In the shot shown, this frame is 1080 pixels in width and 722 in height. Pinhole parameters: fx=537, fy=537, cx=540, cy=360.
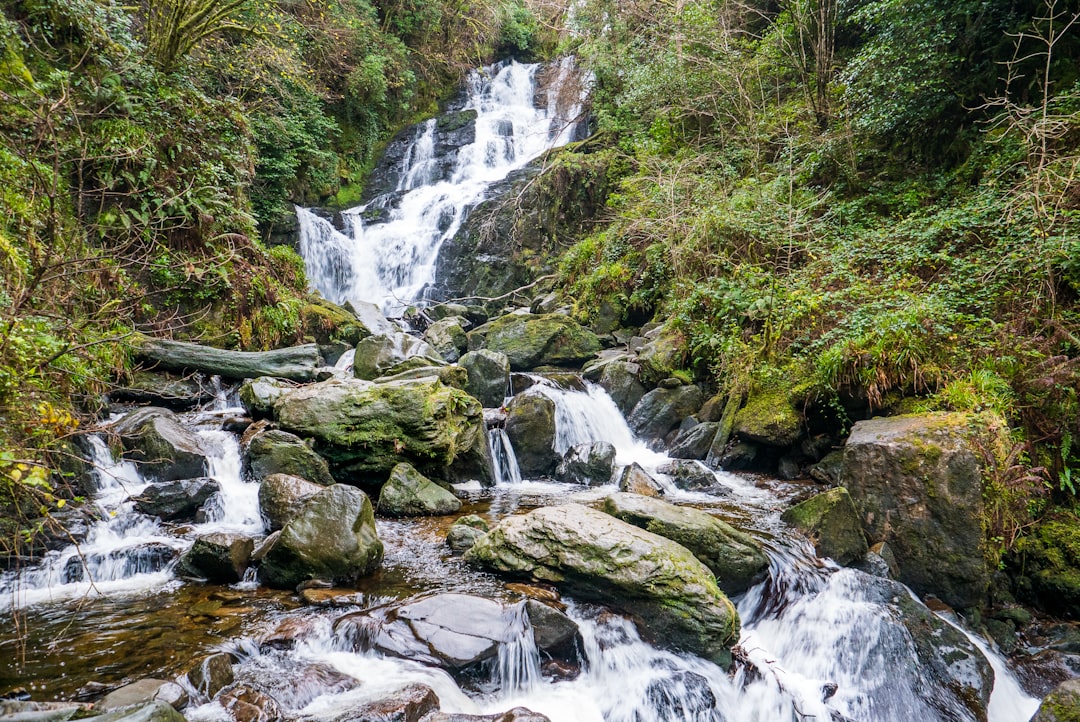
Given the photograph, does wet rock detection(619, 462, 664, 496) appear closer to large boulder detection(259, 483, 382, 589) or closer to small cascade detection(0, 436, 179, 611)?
large boulder detection(259, 483, 382, 589)

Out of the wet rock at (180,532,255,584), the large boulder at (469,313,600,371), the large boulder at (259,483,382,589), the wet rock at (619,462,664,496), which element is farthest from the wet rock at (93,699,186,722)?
the large boulder at (469,313,600,371)

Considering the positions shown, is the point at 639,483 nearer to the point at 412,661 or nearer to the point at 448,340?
the point at 412,661

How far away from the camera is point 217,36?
11219 millimetres

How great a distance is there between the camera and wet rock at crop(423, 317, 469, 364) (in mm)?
11195

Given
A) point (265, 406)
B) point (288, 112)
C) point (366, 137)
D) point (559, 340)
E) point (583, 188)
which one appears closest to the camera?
point (265, 406)

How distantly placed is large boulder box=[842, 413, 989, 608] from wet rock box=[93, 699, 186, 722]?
539 centimetres

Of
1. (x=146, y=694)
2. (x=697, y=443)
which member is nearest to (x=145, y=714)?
(x=146, y=694)

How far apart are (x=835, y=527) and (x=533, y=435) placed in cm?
409

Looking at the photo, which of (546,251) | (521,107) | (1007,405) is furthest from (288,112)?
(1007,405)

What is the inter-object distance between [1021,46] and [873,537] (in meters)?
6.96

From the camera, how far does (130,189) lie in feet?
26.3

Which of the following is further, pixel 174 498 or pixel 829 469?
pixel 829 469

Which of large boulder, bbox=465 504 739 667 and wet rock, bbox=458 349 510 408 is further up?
wet rock, bbox=458 349 510 408

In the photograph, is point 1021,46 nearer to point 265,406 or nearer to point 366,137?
point 265,406
